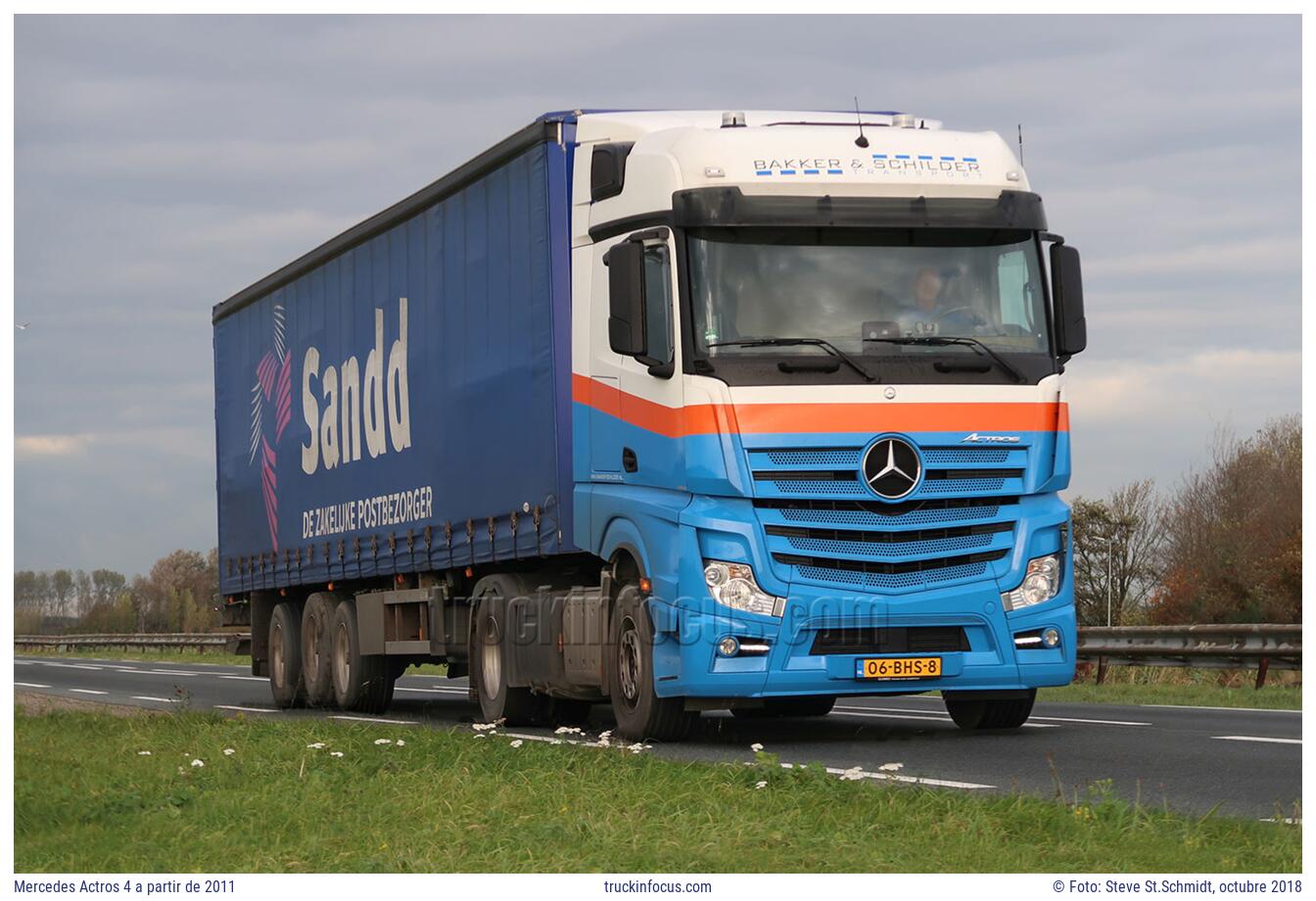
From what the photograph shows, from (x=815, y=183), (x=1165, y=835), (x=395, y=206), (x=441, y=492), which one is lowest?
(x=1165, y=835)

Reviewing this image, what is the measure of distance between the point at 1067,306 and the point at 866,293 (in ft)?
4.60

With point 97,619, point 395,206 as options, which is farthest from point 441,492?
point 97,619

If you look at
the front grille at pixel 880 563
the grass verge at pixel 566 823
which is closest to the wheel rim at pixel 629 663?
the front grille at pixel 880 563

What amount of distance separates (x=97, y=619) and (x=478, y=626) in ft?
239

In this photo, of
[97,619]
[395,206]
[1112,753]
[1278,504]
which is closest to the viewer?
[1112,753]

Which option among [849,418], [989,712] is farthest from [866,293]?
[989,712]

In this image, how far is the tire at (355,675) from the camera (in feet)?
64.7

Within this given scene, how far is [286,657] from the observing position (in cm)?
2208

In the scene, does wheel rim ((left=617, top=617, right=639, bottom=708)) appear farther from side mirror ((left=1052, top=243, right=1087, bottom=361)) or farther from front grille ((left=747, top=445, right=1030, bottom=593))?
side mirror ((left=1052, top=243, right=1087, bottom=361))

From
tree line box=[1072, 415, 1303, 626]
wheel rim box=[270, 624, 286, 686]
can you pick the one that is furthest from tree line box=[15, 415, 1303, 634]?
wheel rim box=[270, 624, 286, 686]

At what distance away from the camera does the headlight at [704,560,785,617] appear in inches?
493

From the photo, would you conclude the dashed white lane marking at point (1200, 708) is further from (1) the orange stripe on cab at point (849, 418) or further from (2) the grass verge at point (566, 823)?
(2) the grass verge at point (566, 823)

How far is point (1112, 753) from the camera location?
39.8 ft

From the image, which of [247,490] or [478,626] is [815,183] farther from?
[247,490]
